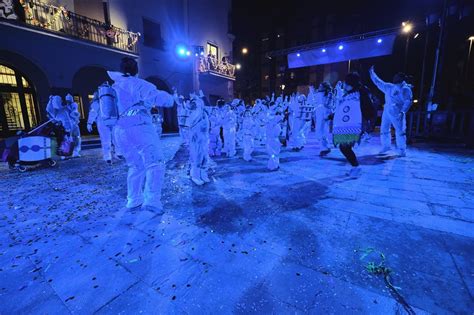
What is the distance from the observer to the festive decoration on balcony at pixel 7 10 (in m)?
9.25

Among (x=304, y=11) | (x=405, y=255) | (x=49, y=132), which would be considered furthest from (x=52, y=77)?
(x=304, y=11)

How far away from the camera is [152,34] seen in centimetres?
1625

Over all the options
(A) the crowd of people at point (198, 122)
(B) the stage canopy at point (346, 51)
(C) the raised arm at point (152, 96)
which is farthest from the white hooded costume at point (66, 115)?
(B) the stage canopy at point (346, 51)

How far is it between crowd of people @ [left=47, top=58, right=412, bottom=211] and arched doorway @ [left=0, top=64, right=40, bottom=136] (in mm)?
6059

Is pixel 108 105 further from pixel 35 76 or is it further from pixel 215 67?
pixel 215 67

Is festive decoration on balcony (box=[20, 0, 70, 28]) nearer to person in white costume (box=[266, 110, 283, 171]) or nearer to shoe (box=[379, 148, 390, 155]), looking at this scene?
person in white costume (box=[266, 110, 283, 171])

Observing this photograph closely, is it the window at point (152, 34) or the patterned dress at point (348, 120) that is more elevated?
the window at point (152, 34)

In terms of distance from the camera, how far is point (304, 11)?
2923cm

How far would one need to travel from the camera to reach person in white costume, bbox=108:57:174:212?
128 inches

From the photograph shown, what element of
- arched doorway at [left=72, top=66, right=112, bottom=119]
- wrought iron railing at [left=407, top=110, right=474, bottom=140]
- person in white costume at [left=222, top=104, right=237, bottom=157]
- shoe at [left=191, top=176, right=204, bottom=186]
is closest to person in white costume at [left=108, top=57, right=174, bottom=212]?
shoe at [left=191, top=176, right=204, bottom=186]

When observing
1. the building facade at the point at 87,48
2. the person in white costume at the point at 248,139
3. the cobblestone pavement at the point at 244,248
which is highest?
the building facade at the point at 87,48

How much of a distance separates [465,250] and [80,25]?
16558 mm

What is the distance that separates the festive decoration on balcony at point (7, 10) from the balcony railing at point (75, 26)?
0.44 m

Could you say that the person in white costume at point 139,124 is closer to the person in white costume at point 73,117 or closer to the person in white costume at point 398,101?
the person in white costume at point 398,101
